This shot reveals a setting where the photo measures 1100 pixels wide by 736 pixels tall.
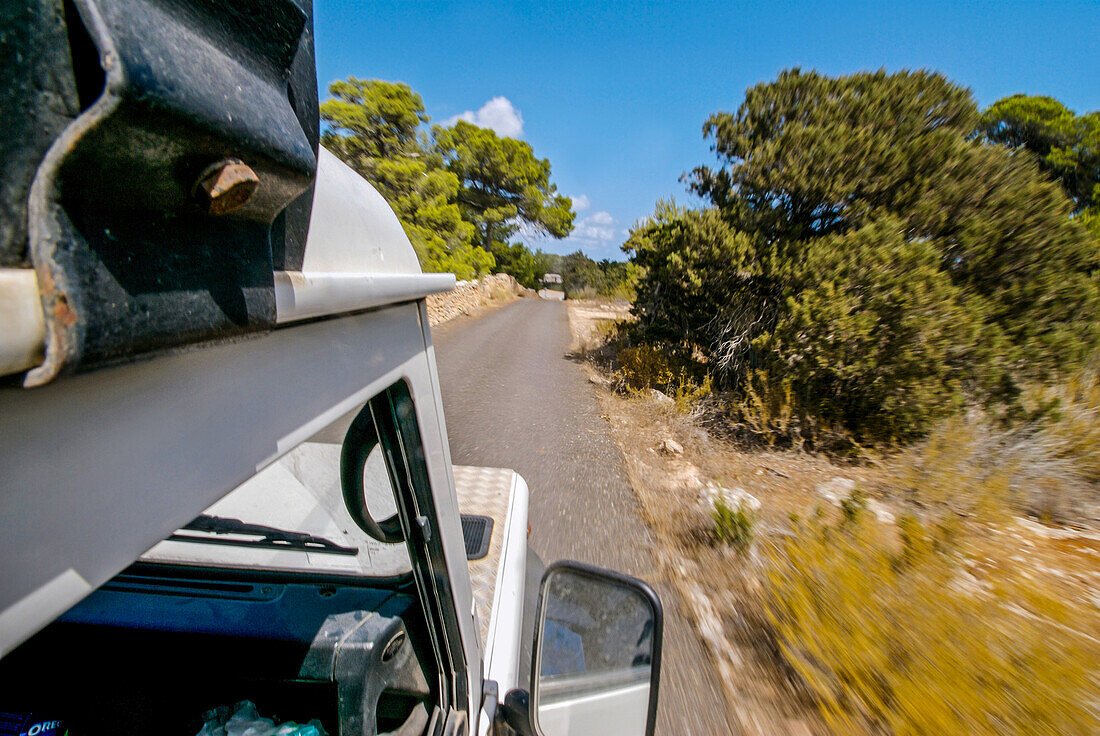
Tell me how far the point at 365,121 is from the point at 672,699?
16.7 meters

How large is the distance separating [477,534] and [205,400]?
61.4 inches

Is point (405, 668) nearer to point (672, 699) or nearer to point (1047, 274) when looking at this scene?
point (672, 699)

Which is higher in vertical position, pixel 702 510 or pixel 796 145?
pixel 796 145

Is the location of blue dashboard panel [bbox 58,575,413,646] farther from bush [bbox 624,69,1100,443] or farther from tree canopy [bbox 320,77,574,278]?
tree canopy [bbox 320,77,574,278]

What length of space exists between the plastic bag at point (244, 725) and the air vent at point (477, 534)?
653mm

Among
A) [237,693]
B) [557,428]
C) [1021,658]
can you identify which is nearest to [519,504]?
[237,693]

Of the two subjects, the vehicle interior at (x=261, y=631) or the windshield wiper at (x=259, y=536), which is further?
the windshield wiper at (x=259, y=536)

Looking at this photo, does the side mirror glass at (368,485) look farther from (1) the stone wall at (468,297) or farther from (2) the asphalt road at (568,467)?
(1) the stone wall at (468,297)

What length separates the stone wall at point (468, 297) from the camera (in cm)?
1573

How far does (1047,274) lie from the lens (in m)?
5.17

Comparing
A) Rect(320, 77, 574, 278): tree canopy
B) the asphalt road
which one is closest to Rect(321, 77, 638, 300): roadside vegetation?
Rect(320, 77, 574, 278): tree canopy

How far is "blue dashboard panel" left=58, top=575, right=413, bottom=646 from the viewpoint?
1178mm

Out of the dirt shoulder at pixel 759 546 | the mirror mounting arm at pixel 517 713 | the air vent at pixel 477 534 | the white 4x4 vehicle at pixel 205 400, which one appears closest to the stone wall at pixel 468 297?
the dirt shoulder at pixel 759 546

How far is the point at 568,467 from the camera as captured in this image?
18.1ft
